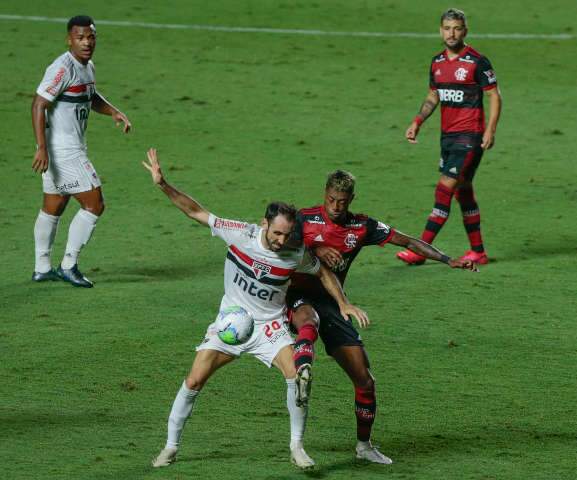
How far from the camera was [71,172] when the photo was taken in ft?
33.6

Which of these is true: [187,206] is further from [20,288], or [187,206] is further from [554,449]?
[20,288]

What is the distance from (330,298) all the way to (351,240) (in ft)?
1.21

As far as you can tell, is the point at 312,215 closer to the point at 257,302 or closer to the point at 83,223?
the point at 257,302

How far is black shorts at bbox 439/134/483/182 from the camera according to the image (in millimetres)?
10977

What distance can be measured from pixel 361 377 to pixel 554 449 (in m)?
1.23

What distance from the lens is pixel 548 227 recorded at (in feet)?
41.7

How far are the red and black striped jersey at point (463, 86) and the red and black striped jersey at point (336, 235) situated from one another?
12.8 feet

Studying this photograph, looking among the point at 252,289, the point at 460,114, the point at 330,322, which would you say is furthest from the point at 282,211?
the point at 460,114

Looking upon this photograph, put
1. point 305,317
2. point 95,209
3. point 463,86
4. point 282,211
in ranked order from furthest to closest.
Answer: point 463,86, point 95,209, point 305,317, point 282,211

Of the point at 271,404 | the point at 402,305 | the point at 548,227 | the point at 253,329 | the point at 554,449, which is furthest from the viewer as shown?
the point at 548,227

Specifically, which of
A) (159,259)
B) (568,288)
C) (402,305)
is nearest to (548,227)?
(568,288)

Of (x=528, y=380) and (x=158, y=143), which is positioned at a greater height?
(x=158, y=143)

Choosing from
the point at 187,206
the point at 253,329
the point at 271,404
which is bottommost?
the point at 271,404

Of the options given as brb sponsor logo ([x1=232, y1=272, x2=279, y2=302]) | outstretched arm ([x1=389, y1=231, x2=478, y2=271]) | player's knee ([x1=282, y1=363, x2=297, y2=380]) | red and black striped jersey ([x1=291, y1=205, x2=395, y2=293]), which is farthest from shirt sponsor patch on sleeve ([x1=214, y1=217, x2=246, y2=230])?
outstretched arm ([x1=389, y1=231, x2=478, y2=271])
